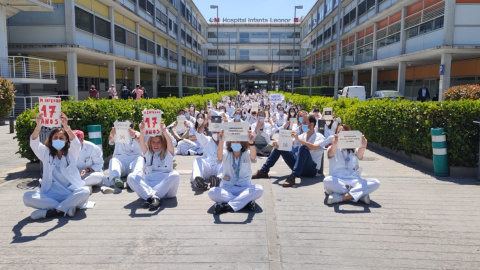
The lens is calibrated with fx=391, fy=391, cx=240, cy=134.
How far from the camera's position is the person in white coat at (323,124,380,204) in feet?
21.2

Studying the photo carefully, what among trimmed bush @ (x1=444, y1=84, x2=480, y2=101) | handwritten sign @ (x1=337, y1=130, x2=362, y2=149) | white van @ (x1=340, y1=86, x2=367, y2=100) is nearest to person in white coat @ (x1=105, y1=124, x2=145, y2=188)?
handwritten sign @ (x1=337, y1=130, x2=362, y2=149)

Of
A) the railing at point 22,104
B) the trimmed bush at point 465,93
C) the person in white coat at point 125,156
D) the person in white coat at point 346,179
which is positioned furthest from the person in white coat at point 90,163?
the railing at point 22,104

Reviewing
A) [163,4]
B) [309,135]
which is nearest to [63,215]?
A: [309,135]

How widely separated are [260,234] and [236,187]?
1.28 meters

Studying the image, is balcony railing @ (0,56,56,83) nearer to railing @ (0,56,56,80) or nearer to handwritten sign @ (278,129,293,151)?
railing @ (0,56,56,80)

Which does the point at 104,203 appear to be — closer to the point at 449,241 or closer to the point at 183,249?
the point at 183,249

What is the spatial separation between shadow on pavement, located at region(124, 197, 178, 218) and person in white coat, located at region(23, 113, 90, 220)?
2.42ft

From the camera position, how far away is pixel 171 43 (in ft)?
164

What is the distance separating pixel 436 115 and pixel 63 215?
7979mm

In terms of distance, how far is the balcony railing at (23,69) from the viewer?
20328 millimetres

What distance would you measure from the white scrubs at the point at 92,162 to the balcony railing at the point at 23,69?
600 inches

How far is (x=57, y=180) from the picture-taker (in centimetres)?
593

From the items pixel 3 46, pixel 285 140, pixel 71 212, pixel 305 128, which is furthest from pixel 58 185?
pixel 3 46

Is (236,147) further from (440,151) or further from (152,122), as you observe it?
(440,151)
